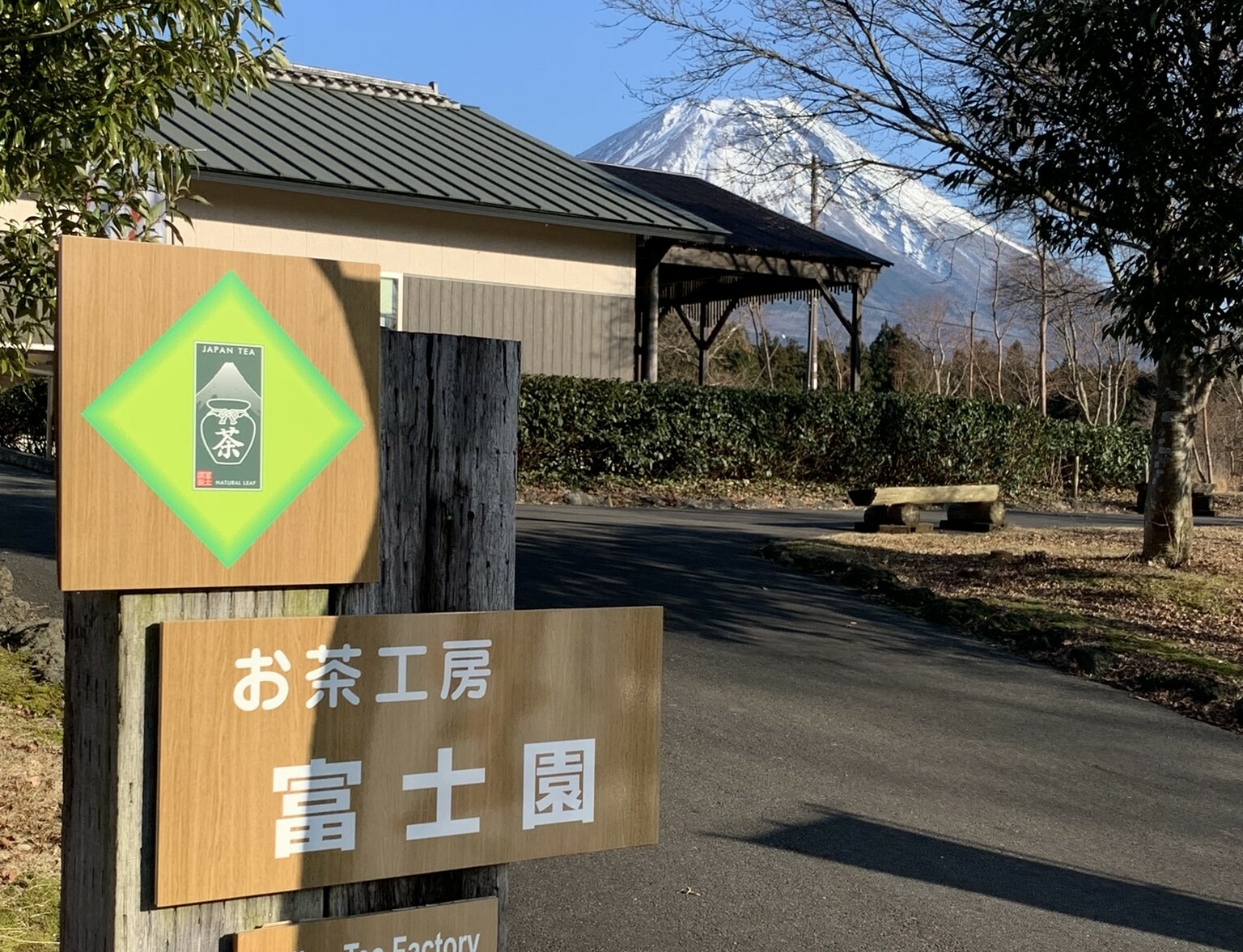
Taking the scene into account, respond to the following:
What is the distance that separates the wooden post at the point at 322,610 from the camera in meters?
2.16

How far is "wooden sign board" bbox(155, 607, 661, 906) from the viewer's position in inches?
86.0

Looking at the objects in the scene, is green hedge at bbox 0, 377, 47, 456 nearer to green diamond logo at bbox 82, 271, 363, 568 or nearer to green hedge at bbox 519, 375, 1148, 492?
green hedge at bbox 519, 375, 1148, 492

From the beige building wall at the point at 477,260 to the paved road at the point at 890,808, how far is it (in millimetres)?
9206

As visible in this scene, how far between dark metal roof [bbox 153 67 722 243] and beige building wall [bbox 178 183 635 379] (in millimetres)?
495

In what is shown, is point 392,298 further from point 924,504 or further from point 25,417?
point 924,504

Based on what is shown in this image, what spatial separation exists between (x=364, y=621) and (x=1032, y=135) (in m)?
11.1

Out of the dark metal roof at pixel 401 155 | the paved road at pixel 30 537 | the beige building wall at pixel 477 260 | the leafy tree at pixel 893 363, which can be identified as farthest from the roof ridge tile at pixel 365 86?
the leafy tree at pixel 893 363

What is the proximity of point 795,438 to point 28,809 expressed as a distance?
19381mm

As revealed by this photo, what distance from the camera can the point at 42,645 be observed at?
286 inches

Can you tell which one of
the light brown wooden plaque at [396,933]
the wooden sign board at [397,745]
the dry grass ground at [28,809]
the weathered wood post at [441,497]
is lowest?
the dry grass ground at [28,809]

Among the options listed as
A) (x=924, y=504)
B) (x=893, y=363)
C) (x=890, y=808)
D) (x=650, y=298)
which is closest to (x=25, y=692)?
(x=890, y=808)

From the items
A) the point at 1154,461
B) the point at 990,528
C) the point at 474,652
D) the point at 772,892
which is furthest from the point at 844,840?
the point at 990,528

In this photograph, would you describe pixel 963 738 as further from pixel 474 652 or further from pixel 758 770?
pixel 474 652

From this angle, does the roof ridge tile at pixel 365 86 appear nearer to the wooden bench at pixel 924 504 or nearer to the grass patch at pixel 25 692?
the wooden bench at pixel 924 504
